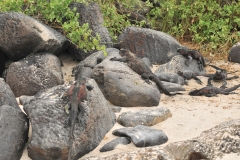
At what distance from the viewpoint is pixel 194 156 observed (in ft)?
13.3

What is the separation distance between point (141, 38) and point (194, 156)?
398 cm

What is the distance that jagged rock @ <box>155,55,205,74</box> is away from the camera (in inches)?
287

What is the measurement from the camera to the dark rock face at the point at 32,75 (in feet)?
20.1

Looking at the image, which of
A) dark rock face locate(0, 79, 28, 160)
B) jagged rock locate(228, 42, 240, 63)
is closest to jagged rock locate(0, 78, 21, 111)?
dark rock face locate(0, 79, 28, 160)

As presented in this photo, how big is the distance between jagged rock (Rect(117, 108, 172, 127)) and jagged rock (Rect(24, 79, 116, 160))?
33cm

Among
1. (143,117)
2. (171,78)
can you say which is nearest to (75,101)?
(143,117)

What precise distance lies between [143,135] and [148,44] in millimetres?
3462

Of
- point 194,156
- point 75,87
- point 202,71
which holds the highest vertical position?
point 75,87

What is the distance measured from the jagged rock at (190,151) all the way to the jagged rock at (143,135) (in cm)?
40

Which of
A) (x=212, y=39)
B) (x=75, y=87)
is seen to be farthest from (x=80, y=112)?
(x=212, y=39)

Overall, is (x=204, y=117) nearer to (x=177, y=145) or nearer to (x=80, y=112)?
(x=177, y=145)

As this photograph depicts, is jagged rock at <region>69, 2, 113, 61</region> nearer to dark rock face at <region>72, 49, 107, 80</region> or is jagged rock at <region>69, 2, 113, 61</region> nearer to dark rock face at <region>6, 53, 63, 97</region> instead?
dark rock face at <region>72, 49, 107, 80</region>

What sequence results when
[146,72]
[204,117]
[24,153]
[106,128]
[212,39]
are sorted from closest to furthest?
1. [24,153]
2. [106,128]
3. [204,117]
4. [146,72]
5. [212,39]

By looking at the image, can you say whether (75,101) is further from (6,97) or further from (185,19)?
(185,19)
